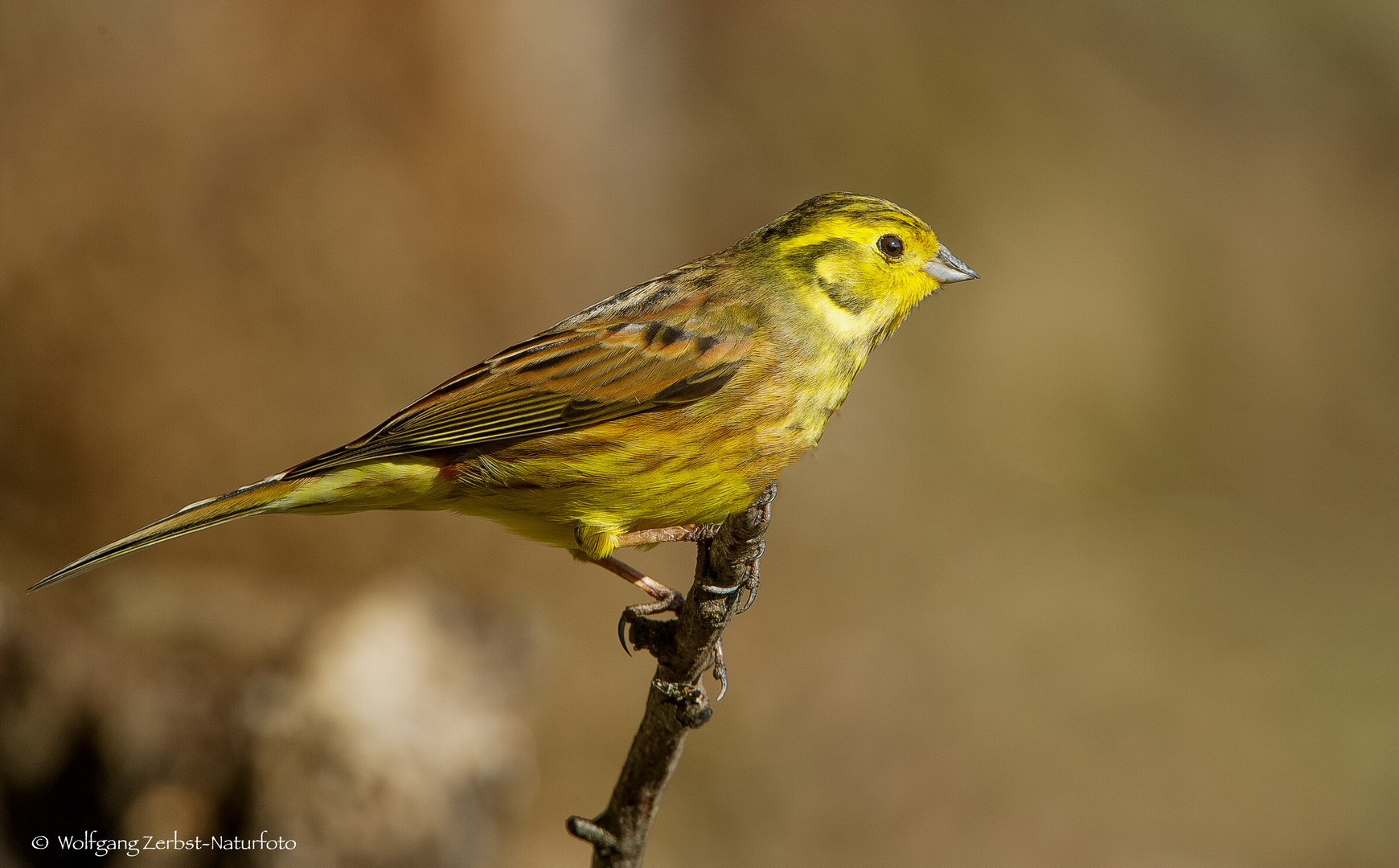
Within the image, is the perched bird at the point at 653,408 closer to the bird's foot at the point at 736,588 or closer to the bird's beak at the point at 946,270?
the bird's beak at the point at 946,270

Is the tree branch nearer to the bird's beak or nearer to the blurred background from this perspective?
the bird's beak

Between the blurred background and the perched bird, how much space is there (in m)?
2.06

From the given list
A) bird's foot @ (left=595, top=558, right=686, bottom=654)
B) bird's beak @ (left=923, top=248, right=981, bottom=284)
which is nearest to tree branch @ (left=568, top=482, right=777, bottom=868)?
bird's foot @ (left=595, top=558, right=686, bottom=654)

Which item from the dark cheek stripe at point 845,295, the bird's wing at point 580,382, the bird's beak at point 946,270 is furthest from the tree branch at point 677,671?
the bird's beak at point 946,270

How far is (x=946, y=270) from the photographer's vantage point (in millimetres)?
4617

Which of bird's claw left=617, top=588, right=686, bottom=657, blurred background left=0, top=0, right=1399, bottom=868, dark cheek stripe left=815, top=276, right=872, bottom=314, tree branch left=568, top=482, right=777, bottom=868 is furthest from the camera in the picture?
blurred background left=0, top=0, right=1399, bottom=868

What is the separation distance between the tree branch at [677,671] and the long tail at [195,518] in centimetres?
136

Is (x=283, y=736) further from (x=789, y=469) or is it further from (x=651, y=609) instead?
(x=789, y=469)

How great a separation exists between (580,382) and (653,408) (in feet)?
1.21

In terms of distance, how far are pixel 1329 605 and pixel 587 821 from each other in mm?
10203

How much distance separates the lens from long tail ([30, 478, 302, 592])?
387 centimetres

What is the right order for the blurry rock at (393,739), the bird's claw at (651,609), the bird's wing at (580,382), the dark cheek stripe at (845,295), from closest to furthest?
the bird's claw at (651,609) → the bird's wing at (580,382) → the dark cheek stripe at (845,295) → the blurry rock at (393,739)

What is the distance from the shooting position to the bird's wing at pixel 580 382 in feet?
14.3

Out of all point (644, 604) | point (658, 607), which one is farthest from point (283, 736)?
point (658, 607)
